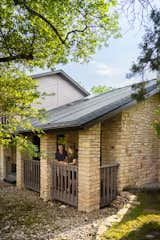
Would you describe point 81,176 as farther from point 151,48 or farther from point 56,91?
point 56,91

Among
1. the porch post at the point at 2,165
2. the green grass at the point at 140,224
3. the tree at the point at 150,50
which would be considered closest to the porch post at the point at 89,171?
the green grass at the point at 140,224

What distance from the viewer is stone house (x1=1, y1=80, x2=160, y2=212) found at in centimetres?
650

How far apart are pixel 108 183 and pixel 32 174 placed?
366 cm

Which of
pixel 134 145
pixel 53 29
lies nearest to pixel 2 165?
pixel 134 145

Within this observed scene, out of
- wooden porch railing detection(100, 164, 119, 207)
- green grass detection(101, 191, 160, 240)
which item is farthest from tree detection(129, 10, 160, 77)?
wooden porch railing detection(100, 164, 119, 207)

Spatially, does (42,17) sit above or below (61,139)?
above

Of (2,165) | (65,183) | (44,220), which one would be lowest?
(44,220)

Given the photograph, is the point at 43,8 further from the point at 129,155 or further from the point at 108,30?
the point at 129,155

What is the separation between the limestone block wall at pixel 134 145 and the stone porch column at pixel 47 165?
6.28ft

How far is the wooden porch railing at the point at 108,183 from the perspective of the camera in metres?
6.94

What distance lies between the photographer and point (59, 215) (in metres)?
6.40

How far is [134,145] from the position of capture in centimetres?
796

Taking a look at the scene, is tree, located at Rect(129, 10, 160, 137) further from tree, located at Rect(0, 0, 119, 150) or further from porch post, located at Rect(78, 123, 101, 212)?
porch post, located at Rect(78, 123, 101, 212)

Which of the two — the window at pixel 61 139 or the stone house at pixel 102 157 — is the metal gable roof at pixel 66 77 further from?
the stone house at pixel 102 157
